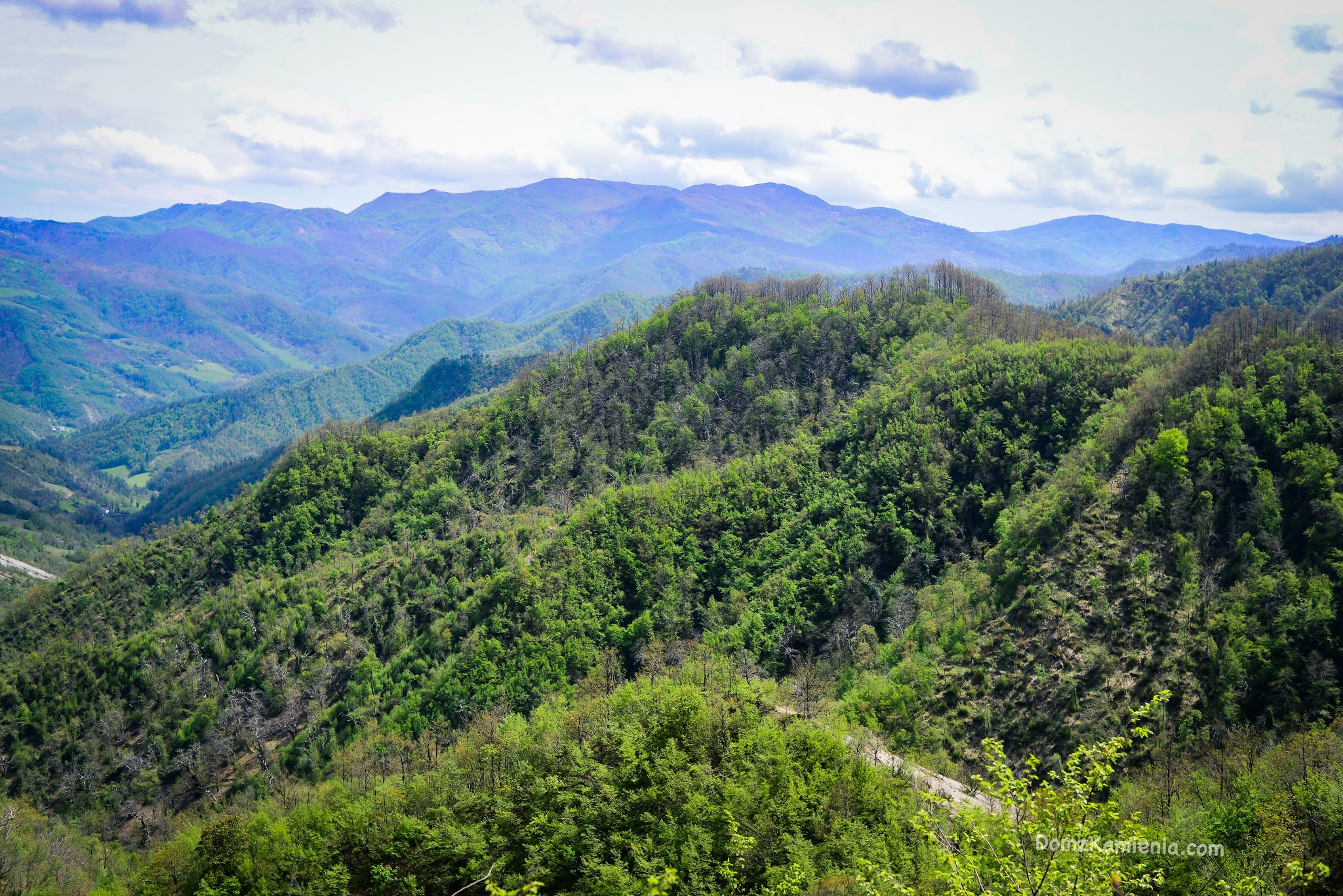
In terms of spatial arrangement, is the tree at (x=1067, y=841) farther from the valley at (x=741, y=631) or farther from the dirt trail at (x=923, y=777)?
the dirt trail at (x=923, y=777)

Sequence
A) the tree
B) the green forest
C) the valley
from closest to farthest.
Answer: the tree
the green forest
the valley

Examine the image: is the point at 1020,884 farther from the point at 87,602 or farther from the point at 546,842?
the point at 87,602

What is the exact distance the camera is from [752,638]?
106m

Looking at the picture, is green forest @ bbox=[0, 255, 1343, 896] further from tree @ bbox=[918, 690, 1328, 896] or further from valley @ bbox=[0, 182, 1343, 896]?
valley @ bbox=[0, 182, 1343, 896]

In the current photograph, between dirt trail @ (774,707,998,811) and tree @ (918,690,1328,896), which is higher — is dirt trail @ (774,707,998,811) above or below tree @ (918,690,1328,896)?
below

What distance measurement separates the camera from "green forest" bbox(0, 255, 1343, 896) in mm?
54750

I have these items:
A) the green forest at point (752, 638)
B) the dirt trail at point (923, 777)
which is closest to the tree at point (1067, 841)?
the green forest at point (752, 638)

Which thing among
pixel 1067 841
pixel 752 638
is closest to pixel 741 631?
pixel 752 638

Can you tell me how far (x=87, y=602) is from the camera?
515 ft

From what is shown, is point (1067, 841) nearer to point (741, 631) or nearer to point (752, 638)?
point (752, 638)

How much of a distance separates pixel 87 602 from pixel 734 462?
140m

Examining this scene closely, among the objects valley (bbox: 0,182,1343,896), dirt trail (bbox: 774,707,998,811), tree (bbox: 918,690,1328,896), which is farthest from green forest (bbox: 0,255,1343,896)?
dirt trail (bbox: 774,707,998,811)

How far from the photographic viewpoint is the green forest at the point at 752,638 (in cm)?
5475

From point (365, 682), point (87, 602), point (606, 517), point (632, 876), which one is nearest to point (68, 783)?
point (365, 682)
